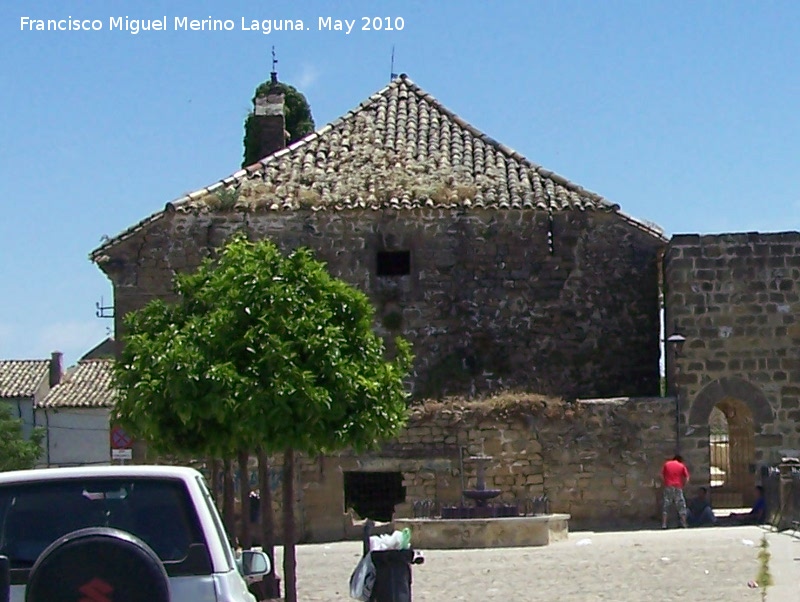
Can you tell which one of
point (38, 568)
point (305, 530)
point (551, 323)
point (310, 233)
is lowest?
point (305, 530)

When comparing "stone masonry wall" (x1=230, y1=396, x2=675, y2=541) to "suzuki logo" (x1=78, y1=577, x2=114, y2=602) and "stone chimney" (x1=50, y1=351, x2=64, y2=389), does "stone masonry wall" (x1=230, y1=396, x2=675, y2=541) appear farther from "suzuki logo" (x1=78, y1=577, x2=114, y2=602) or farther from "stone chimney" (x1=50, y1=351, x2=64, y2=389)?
"stone chimney" (x1=50, y1=351, x2=64, y2=389)

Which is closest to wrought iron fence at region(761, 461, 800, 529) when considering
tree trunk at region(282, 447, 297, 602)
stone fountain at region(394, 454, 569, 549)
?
stone fountain at region(394, 454, 569, 549)

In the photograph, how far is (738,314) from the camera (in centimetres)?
2536

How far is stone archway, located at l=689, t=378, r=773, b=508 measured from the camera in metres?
24.9

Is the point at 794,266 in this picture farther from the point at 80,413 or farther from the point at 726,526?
the point at 80,413

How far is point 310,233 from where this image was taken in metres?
25.9

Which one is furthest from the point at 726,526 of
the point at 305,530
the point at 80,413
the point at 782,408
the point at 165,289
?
the point at 80,413

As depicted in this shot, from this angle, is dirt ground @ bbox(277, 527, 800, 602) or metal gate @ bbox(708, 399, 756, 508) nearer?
dirt ground @ bbox(277, 527, 800, 602)

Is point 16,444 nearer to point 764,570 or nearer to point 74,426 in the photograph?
point 74,426

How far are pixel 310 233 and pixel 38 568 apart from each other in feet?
64.9

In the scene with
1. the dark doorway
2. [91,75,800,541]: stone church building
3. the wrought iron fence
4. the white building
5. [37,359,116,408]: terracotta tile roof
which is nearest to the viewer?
the wrought iron fence

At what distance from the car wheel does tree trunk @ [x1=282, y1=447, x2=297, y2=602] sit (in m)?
8.07

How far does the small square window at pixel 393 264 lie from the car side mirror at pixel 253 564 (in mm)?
18109

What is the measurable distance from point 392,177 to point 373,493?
228 inches
